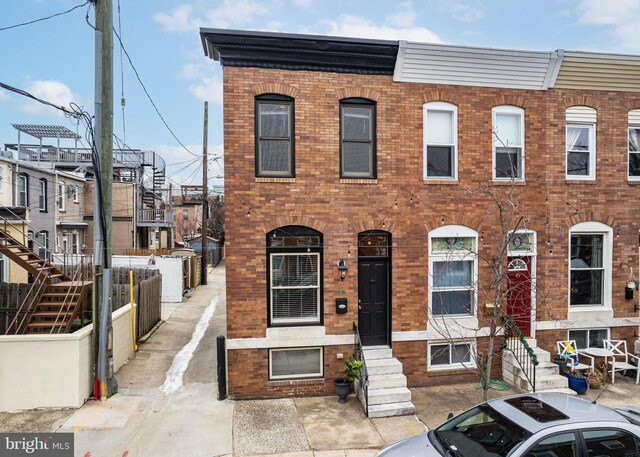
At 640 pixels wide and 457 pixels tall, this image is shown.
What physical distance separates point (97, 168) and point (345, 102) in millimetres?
5414

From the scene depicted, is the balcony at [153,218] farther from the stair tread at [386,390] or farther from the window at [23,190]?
the stair tread at [386,390]

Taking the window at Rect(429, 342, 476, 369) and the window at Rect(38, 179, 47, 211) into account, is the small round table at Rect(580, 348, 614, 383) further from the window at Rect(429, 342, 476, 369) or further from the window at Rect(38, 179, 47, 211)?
the window at Rect(38, 179, 47, 211)

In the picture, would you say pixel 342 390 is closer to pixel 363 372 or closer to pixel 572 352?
pixel 363 372

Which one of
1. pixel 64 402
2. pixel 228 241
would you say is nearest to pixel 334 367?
pixel 228 241

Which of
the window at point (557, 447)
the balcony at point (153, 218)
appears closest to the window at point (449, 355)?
the window at point (557, 447)

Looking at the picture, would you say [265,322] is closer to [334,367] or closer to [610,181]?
[334,367]

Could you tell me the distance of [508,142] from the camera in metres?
9.94

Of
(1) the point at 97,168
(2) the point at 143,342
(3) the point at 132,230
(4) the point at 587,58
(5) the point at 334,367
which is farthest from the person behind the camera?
(3) the point at 132,230

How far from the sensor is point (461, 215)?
31.6 ft

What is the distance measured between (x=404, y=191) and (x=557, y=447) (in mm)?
5804

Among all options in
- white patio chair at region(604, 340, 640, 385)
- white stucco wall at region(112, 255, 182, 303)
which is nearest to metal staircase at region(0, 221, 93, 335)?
white stucco wall at region(112, 255, 182, 303)

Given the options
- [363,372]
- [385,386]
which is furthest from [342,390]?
[385,386]

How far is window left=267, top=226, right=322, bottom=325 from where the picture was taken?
29.7 ft

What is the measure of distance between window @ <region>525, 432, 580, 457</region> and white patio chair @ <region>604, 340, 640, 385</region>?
623 centimetres
